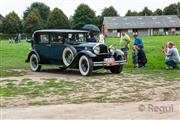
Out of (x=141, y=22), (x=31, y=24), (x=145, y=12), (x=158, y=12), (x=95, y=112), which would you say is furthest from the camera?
(x=145, y=12)

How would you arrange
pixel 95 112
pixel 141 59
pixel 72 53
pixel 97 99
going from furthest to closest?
pixel 141 59, pixel 72 53, pixel 97 99, pixel 95 112

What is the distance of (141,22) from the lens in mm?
114562

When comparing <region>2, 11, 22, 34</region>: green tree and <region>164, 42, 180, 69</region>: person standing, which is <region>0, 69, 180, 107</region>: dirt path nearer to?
<region>164, 42, 180, 69</region>: person standing

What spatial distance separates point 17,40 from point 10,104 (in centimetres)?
5227

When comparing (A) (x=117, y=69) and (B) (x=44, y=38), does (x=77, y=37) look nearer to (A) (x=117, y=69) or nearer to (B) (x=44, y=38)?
(B) (x=44, y=38)

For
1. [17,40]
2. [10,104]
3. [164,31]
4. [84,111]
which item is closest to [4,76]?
[10,104]

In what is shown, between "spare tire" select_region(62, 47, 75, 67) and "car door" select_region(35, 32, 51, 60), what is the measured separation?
3.10 ft

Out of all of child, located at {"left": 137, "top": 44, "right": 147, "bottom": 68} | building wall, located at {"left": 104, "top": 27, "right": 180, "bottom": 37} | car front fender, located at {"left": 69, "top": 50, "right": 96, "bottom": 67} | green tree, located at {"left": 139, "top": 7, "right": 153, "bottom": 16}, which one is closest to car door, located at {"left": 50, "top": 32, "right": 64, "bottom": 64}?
car front fender, located at {"left": 69, "top": 50, "right": 96, "bottom": 67}

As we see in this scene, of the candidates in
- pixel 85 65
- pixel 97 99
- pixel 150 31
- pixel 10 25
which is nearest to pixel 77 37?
pixel 85 65

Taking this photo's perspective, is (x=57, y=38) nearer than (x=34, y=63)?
Yes

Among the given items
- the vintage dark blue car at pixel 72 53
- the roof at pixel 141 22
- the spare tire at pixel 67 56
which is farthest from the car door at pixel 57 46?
the roof at pixel 141 22

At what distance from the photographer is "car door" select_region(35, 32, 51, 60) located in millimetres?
17916

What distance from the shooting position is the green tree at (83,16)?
357 ft

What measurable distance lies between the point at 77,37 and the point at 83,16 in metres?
93.2
